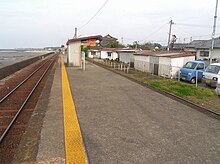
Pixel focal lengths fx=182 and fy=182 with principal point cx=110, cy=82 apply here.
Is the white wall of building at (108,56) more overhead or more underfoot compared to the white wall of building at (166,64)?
more overhead

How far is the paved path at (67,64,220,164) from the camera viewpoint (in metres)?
3.61

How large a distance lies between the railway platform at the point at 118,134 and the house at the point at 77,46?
664 inches

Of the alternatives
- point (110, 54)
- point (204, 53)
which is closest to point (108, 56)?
point (110, 54)

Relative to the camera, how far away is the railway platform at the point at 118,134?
357 cm

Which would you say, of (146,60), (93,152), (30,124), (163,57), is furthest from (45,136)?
(146,60)

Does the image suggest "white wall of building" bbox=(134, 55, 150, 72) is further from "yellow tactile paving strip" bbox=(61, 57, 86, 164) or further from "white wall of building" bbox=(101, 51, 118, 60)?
"white wall of building" bbox=(101, 51, 118, 60)

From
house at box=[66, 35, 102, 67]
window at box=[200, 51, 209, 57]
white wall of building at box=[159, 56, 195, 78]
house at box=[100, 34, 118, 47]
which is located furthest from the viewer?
house at box=[100, 34, 118, 47]

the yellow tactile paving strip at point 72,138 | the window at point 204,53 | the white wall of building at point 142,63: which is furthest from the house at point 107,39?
the yellow tactile paving strip at point 72,138

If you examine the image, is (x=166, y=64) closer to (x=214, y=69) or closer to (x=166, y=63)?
(x=166, y=63)

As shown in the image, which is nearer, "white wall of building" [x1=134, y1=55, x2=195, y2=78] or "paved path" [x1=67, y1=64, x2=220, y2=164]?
"paved path" [x1=67, y1=64, x2=220, y2=164]

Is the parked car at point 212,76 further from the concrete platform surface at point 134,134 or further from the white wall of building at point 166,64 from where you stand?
the concrete platform surface at point 134,134

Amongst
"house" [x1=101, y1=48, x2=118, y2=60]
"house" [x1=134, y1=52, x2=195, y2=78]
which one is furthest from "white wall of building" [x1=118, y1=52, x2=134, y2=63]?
"house" [x1=134, y1=52, x2=195, y2=78]

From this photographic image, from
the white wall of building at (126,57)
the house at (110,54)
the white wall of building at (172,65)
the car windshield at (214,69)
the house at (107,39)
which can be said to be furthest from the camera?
the house at (107,39)

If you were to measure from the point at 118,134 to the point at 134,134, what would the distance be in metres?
0.40
